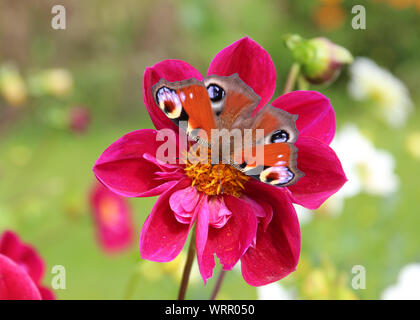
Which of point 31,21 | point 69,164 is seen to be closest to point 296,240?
point 69,164

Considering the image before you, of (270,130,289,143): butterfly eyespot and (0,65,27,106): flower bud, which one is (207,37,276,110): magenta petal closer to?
(270,130,289,143): butterfly eyespot

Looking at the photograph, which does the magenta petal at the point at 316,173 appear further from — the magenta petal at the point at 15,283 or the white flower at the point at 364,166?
the white flower at the point at 364,166

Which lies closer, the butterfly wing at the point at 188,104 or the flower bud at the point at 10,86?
the butterfly wing at the point at 188,104

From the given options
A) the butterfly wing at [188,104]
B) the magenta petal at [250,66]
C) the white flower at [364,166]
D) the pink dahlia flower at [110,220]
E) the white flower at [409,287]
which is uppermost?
the magenta petal at [250,66]

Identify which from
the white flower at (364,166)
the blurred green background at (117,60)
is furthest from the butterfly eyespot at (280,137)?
the blurred green background at (117,60)

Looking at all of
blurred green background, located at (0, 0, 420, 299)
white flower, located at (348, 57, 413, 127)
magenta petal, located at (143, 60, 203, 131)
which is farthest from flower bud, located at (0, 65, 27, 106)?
magenta petal, located at (143, 60, 203, 131)

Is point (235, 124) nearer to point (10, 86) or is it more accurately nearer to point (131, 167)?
point (131, 167)
